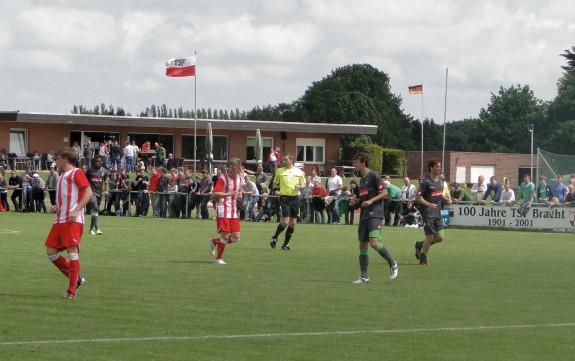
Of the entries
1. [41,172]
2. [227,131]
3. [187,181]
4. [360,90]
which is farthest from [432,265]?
[360,90]

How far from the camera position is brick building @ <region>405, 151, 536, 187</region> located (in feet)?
264

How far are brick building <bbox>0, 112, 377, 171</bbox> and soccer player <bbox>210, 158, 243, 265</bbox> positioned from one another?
139 ft

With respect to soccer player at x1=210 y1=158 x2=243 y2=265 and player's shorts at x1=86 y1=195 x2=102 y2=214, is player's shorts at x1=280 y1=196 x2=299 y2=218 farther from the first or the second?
player's shorts at x1=86 y1=195 x2=102 y2=214

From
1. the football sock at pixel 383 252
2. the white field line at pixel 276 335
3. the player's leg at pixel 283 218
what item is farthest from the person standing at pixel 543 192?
the white field line at pixel 276 335

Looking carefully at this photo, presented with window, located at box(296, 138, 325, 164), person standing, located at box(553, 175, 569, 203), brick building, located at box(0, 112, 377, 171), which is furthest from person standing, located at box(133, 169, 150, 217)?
window, located at box(296, 138, 325, 164)

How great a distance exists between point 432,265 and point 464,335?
8.93 m

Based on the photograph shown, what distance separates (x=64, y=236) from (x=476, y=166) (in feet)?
233

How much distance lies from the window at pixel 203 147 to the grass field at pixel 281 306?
4578 centimetres

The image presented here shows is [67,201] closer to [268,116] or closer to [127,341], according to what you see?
[127,341]

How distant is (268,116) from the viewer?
145 meters

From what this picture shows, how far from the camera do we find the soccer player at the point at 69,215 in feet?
43.3

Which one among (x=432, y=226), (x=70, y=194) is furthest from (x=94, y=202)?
(x=70, y=194)

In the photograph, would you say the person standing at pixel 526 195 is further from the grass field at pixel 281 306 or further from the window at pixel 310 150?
the window at pixel 310 150

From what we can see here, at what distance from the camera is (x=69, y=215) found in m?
13.2
